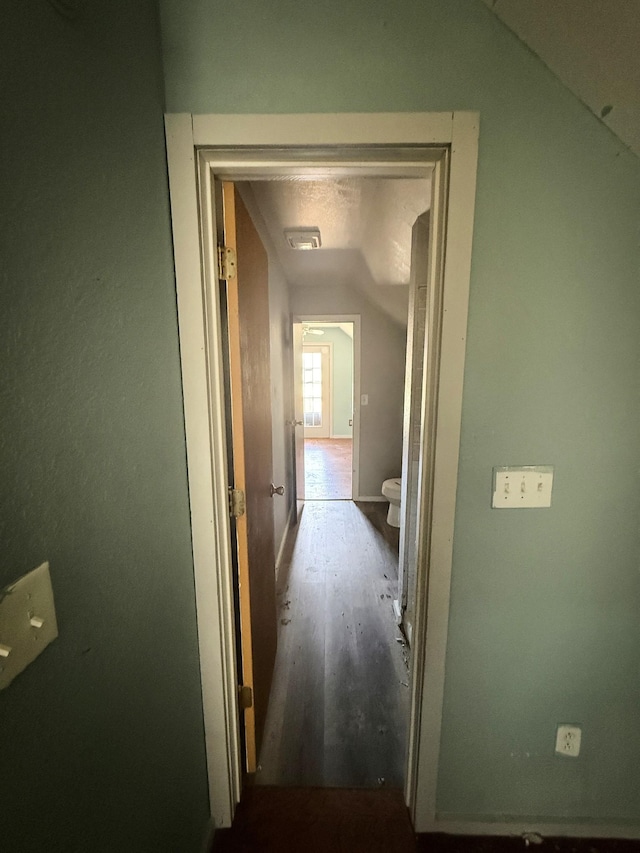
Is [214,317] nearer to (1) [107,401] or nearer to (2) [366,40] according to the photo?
(1) [107,401]

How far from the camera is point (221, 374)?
101 centimetres

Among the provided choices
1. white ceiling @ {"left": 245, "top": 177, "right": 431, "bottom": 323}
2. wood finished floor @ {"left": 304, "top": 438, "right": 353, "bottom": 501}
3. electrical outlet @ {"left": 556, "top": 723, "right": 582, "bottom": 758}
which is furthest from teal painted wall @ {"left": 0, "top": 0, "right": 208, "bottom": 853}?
wood finished floor @ {"left": 304, "top": 438, "right": 353, "bottom": 501}

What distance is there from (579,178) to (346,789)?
2082mm

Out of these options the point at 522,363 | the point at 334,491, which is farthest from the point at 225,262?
the point at 334,491

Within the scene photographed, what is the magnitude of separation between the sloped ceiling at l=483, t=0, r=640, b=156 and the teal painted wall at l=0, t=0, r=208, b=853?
87cm

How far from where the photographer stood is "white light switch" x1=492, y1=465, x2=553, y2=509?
982 millimetres

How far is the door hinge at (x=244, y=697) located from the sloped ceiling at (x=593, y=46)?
77.0 inches

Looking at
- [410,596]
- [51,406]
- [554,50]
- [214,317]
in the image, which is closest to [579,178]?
[554,50]

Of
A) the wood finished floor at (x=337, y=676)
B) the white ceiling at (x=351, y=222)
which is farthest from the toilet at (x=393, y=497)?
the white ceiling at (x=351, y=222)

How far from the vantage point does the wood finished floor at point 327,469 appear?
14.2ft

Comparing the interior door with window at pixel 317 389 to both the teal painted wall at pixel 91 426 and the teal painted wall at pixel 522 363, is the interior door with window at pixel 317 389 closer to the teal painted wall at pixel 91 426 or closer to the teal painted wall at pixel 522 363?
the teal painted wall at pixel 522 363

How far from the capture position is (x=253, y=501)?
51.4 inches

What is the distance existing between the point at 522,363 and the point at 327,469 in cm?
453

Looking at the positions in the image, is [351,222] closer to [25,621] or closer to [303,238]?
[303,238]
